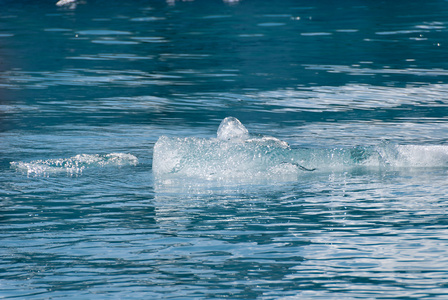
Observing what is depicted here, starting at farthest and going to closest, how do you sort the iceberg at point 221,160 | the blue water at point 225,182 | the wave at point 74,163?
the wave at point 74,163, the iceberg at point 221,160, the blue water at point 225,182

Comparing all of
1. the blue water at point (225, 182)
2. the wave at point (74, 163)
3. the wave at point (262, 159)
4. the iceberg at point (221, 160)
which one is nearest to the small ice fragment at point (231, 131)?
the blue water at point (225, 182)

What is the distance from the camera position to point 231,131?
961 cm

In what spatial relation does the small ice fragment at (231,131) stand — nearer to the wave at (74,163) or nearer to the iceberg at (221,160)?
the iceberg at (221,160)

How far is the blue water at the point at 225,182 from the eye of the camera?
5559 mm

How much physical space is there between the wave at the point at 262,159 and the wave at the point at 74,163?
1.79 ft

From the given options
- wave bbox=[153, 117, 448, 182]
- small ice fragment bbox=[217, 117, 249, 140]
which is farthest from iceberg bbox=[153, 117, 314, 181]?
small ice fragment bbox=[217, 117, 249, 140]

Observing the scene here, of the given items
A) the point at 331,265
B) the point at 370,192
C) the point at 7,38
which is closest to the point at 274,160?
the point at 370,192

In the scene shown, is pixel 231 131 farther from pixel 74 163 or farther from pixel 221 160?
pixel 74 163

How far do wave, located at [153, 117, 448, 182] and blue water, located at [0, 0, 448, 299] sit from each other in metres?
0.01

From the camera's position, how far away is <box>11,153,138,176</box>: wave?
28.3 feet

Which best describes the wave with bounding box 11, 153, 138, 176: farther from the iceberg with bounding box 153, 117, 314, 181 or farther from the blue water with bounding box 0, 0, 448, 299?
the iceberg with bounding box 153, 117, 314, 181

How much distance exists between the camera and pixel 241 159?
8.48 meters

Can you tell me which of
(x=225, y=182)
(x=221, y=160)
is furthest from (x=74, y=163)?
(x=225, y=182)

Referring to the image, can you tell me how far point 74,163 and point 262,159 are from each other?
68.0 inches
